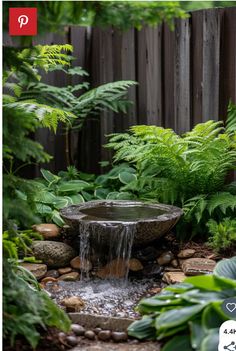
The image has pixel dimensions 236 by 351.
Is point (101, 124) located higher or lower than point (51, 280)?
higher

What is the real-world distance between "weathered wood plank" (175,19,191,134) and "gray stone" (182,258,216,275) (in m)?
1.02

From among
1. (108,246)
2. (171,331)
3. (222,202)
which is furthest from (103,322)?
(222,202)

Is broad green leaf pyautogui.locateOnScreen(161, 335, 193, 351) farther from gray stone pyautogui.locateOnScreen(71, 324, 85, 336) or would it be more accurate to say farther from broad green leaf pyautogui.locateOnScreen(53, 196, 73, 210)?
broad green leaf pyautogui.locateOnScreen(53, 196, 73, 210)

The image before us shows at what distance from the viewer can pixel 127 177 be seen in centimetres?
388

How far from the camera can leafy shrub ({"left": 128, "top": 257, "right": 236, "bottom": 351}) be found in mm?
1622

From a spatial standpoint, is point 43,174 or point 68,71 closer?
point 43,174

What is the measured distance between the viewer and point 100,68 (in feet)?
14.0

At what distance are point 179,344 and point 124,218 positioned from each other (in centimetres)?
157

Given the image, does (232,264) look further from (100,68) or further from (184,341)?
(100,68)

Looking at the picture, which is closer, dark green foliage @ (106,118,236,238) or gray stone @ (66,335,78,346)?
gray stone @ (66,335,78,346)

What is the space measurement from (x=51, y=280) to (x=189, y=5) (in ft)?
5.89

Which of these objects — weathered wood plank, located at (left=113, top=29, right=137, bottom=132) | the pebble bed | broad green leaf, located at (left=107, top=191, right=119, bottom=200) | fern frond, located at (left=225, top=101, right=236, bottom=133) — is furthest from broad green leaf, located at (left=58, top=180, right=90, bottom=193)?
fern frond, located at (left=225, top=101, right=236, bottom=133)

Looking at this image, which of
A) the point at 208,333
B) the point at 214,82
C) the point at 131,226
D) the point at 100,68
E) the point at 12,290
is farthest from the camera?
the point at 100,68

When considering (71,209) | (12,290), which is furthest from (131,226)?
(12,290)
